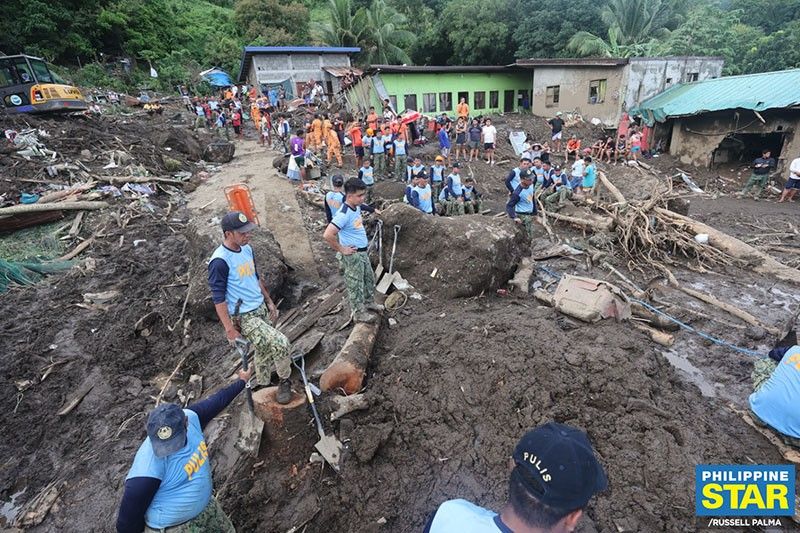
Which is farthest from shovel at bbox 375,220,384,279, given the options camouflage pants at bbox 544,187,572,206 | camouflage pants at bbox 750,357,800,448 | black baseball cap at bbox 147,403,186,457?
camouflage pants at bbox 544,187,572,206

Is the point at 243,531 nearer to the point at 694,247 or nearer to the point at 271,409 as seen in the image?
the point at 271,409

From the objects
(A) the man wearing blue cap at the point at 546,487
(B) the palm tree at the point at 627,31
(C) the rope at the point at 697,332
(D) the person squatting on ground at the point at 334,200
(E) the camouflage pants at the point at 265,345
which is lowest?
(C) the rope at the point at 697,332

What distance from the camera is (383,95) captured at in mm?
22812

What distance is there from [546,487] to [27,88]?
2053 cm

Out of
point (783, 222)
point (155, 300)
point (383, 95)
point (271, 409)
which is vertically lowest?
point (783, 222)

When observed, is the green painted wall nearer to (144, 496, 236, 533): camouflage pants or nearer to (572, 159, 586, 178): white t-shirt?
(572, 159, 586, 178): white t-shirt

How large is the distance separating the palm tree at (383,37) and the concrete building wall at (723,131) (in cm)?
2111

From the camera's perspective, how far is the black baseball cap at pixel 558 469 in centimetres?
143

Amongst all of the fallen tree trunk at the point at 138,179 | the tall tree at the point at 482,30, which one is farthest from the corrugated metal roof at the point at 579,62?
the fallen tree trunk at the point at 138,179

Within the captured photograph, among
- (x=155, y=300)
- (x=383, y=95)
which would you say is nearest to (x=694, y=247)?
(x=155, y=300)

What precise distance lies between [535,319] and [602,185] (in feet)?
34.5

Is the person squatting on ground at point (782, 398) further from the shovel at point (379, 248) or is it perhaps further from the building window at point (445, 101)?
the building window at point (445, 101)

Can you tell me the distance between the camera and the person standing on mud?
3.68 m

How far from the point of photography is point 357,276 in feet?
17.5
